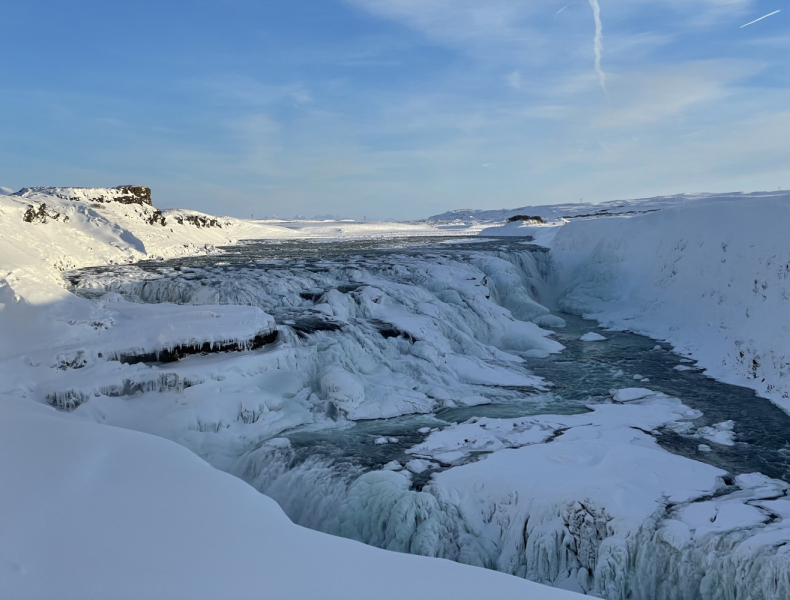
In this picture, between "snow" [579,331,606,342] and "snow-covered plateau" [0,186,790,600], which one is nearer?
"snow-covered plateau" [0,186,790,600]

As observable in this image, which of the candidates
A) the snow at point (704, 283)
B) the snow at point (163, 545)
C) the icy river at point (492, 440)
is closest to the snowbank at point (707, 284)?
the snow at point (704, 283)

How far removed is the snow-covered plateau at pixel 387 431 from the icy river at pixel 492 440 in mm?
41

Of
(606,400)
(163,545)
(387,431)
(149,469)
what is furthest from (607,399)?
(163,545)

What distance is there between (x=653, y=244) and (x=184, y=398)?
62.1ft

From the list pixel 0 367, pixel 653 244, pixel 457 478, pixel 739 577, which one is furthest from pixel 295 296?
pixel 653 244

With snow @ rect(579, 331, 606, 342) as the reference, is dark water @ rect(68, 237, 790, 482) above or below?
below

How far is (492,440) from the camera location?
8.70m

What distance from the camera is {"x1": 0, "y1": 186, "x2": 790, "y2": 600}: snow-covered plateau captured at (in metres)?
4.33

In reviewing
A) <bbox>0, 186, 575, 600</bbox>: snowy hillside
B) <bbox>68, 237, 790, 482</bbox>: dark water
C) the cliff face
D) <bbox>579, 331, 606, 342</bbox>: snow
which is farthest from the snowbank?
the cliff face

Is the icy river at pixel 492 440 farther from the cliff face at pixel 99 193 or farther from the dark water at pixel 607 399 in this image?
the cliff face at pixel 99 193

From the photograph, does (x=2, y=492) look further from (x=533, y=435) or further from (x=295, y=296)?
(x=295, y=296)

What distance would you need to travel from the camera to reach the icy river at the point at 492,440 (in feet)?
19.4

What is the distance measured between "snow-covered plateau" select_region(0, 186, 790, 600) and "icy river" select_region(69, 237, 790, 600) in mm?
41

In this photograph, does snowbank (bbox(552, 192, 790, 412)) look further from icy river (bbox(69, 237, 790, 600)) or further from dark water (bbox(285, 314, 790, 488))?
icy river (bbox(69, 237, 790, 600))
